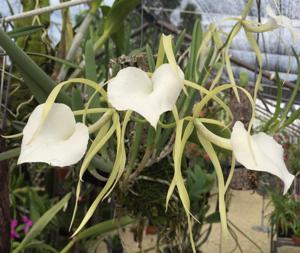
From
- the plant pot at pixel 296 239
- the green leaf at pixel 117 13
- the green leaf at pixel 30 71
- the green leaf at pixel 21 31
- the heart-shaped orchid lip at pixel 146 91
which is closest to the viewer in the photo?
the heart-shaped orchid lip at pixel 146 91

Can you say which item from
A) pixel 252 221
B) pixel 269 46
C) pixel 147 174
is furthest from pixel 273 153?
pixel 252 221

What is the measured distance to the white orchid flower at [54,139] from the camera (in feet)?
0.95

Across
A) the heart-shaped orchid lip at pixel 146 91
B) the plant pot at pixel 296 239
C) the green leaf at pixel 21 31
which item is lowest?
the plant pot at pixel 296 239

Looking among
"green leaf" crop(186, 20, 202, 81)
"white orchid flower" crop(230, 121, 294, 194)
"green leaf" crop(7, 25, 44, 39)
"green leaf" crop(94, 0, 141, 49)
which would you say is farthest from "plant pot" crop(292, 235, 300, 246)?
"white orchid flower" crop(230, 121, 294, 194)

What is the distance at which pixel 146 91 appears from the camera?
0.97 ft

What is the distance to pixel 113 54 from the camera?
3.16ft

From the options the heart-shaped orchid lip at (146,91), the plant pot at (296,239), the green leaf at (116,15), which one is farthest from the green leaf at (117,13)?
the plant pot at (296,239)

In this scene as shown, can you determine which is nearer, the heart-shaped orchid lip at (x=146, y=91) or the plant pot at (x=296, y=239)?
the heart-shaped orchid lip at (x=146, y=91)

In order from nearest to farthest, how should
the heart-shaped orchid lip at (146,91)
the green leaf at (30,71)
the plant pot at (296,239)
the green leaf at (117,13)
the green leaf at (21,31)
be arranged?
the heart-shaped orchid lip at (146,91)
the green leaf at (30,71)
the green leaf at (21,31)
the green leaf at (117,13)
the plant pot at (296,239)

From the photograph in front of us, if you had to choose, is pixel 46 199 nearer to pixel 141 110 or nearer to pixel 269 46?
pixel 141 110

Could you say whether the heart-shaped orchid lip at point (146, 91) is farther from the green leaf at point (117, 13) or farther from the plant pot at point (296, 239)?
the plant pot at point (296, 239)

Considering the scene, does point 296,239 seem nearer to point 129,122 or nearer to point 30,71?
point 129,122

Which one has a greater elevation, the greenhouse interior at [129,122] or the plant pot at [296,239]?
the greenhouse interior at [129,122]

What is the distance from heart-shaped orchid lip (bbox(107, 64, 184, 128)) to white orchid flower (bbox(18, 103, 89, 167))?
0.04 m
